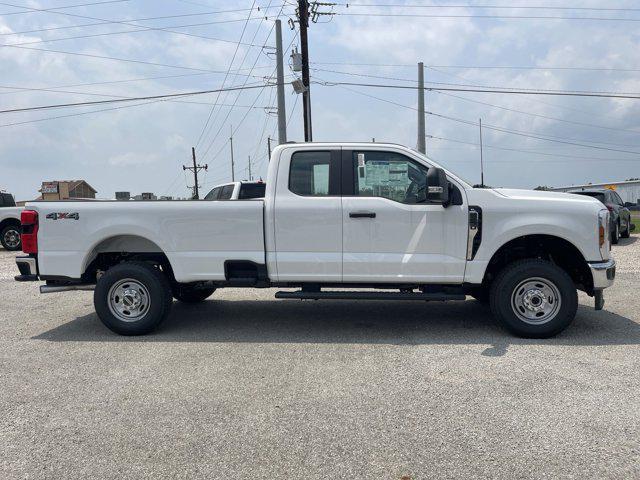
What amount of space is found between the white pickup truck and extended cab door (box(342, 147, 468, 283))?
0.04 ft

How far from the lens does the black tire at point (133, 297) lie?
5.86m

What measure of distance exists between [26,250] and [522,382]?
214 inches

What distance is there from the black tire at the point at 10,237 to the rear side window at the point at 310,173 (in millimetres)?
13488

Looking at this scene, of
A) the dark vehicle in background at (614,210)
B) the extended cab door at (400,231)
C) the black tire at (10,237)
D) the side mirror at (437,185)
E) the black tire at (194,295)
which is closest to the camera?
the side mirror at (437,185)

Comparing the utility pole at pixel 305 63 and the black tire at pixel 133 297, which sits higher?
the utility pole at pixel 305 63

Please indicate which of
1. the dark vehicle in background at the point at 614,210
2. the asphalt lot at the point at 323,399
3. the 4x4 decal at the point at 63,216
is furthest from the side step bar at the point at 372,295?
the dark vehicle in background at the point at 614,210

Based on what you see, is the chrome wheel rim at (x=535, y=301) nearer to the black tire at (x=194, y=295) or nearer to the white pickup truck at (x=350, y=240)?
the white pickup truck at (x=350, y=240)

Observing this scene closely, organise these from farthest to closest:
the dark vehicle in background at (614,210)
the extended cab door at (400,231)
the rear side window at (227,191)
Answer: the dark vehicle in background at (614,210), the rear side window at (227,191), the extended cab door at (400,231)

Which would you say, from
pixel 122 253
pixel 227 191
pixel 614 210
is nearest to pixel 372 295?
pixel 122 253

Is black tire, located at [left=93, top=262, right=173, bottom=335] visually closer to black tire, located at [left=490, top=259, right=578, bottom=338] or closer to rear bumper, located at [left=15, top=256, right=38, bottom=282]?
rear bumper, located at [left=15, top=256, right=38, bottom=282]

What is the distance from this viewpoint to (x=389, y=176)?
5.71 metres

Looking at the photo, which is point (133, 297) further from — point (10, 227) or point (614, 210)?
point (614, 210)

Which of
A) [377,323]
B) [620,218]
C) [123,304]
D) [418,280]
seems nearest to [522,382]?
[418,280]

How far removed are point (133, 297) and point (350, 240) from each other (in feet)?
8.59
